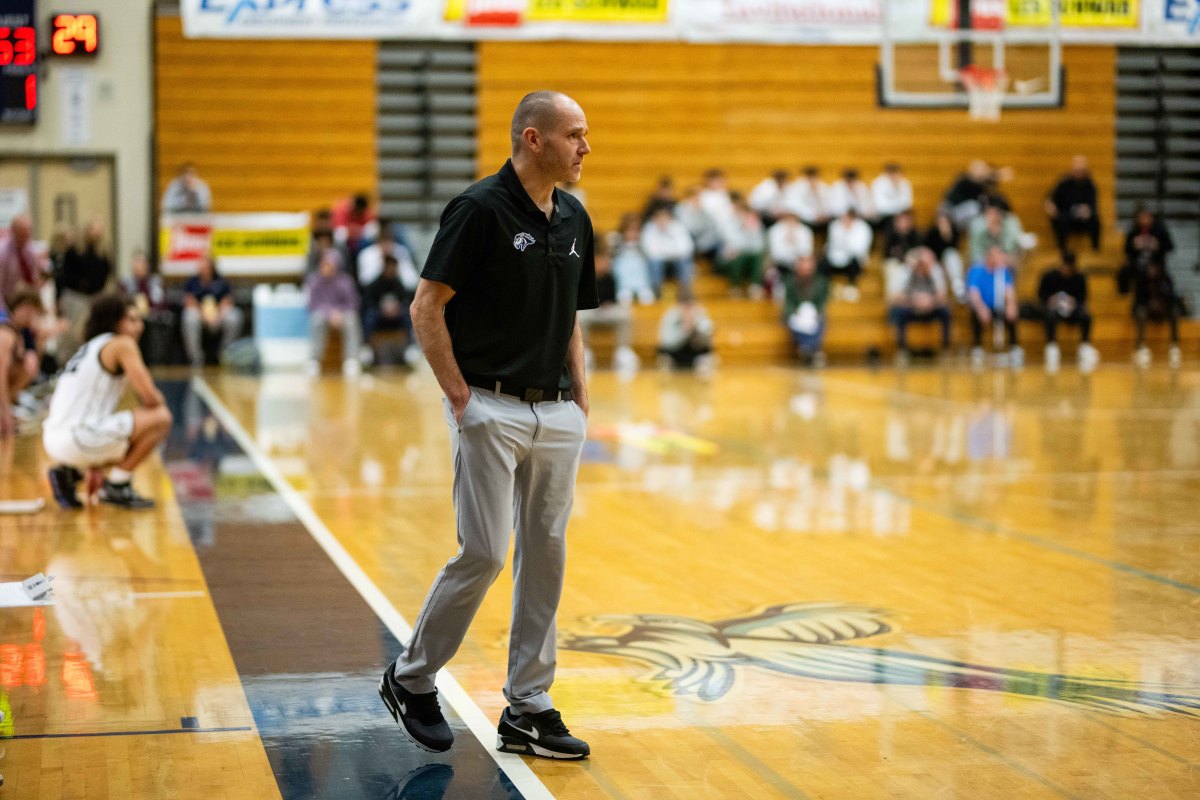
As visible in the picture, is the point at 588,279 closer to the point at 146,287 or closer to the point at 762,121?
the point at 146,287

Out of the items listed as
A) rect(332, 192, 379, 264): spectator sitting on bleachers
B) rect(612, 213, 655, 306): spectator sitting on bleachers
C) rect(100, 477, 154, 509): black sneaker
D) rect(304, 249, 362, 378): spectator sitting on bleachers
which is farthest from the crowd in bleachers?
rect(100, 477, 154, 509): black sneaker

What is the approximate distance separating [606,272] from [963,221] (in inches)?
217

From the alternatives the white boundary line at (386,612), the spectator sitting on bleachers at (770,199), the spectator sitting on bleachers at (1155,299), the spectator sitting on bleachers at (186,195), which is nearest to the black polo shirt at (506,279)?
the white boundary line at (386,612)

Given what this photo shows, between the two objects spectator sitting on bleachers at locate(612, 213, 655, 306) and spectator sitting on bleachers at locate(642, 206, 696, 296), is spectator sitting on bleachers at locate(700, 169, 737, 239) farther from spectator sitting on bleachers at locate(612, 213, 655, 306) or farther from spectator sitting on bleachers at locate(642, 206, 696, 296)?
spectator sitting on bleachers at locate(612, 213, 655, 306)

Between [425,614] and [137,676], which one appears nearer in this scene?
[425,614]

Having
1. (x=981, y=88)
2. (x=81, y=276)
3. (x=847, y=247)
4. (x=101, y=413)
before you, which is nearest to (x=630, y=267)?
(x=847, y=247)

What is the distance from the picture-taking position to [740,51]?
918 inches

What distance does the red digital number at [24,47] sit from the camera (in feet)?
48.7

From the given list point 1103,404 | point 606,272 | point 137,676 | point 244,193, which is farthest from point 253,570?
point 244,193

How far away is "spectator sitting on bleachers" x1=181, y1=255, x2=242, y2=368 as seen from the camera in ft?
65.4

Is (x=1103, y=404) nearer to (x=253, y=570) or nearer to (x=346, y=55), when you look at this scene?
(x=253, y=570)

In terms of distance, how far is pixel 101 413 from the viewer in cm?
910

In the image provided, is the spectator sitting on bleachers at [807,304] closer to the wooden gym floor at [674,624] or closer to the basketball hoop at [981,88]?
the basketball hoop at [981,88]

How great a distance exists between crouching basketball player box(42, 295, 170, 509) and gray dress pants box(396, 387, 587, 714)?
469 cm
